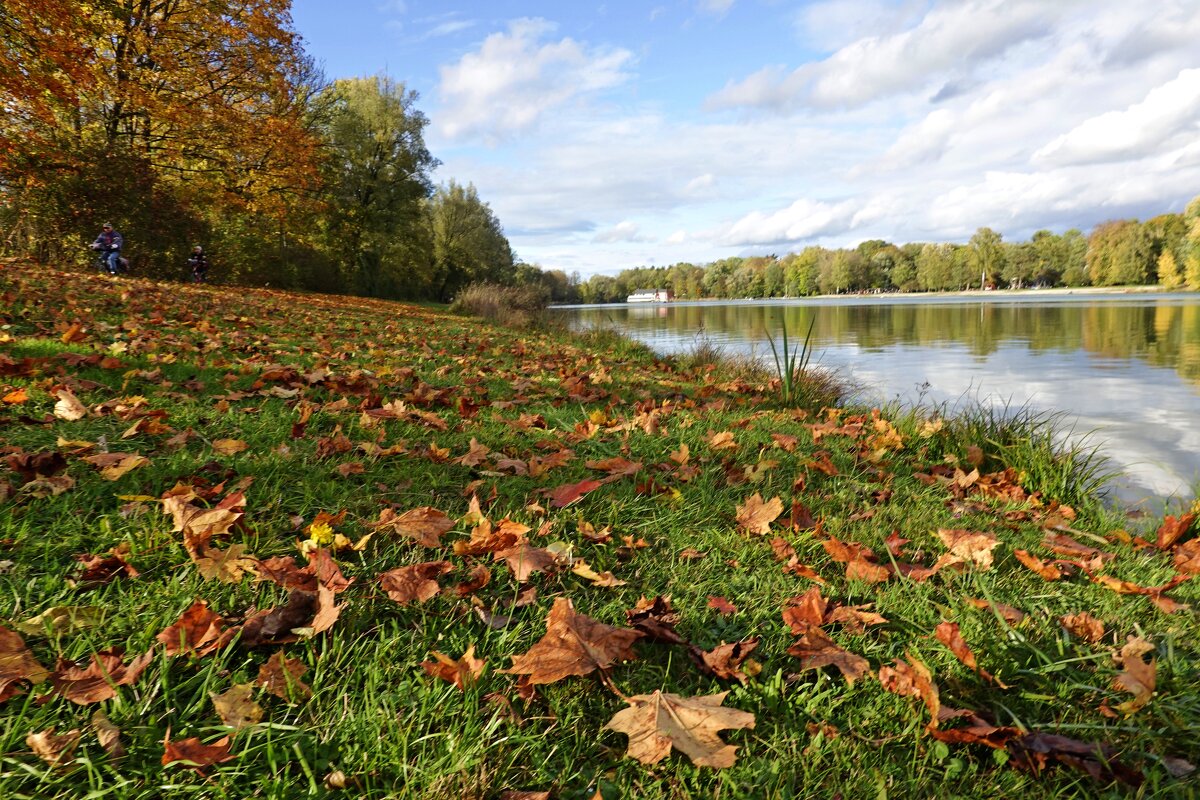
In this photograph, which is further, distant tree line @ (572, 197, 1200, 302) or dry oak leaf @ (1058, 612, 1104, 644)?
distant tree line @ (572, 197, 1200, 302)

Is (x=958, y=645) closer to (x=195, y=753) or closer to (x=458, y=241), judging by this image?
(x=195, y=753)

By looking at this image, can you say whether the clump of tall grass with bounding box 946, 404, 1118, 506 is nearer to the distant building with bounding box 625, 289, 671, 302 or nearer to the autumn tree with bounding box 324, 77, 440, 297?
the autumn tree with bounding box 324, 77, 440, 297

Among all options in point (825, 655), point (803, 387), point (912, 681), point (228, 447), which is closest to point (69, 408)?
point (228, 447)

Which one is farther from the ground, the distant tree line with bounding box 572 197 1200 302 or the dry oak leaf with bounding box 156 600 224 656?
the distant tree line with bounding box 572 197 1200 302

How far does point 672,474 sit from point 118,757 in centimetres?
241

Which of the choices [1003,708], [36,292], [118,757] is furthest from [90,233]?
[1003,708]

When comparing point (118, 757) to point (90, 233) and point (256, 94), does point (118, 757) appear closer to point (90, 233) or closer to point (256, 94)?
point (90, 233)

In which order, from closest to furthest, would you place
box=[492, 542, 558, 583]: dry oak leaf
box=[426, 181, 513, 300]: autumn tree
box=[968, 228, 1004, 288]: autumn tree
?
box=[492, 542, 558, 583]: dry oak leaf → box=[426, 181, 513, 300]: autumn tree → box=[968, 228, 1004, 288]: autumn tree

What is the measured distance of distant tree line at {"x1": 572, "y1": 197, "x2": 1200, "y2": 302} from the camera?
66562 millimetres

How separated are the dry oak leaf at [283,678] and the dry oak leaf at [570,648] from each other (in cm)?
45

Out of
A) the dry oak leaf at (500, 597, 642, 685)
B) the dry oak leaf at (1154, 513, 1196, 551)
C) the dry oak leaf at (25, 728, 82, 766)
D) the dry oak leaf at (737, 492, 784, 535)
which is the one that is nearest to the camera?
the dry oak leaf at (25, 728, 82, 766)

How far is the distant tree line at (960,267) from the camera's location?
66562mm

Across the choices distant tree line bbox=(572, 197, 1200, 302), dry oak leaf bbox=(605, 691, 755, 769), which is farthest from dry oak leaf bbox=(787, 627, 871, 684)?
distant tree line bbox=(572, 197, 1200, 302)

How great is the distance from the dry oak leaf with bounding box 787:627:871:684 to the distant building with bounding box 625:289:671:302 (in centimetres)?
12933
